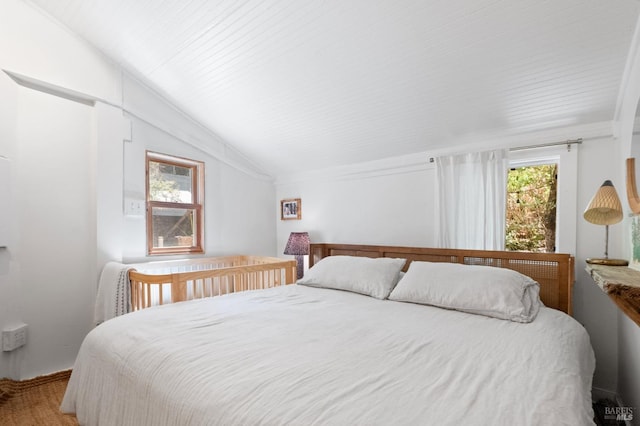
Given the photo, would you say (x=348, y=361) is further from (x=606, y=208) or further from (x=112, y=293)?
(x=112, y=293)

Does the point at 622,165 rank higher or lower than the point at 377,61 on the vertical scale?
lower

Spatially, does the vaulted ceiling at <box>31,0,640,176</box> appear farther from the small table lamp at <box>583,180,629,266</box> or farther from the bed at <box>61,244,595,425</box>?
the bed at <box>61,244,595,425</box>

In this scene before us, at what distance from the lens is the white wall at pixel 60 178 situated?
2.36m

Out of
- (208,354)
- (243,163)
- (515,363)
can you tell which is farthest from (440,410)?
(243,163)

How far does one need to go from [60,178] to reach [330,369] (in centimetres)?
274

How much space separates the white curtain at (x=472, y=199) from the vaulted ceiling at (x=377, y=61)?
21 centimetres

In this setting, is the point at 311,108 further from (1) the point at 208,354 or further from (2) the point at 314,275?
(1) the point at 208,354

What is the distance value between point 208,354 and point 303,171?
293cm

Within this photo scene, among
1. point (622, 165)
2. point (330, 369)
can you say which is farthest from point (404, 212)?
point (330, 369)

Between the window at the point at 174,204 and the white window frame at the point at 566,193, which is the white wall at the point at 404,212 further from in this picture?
the window at the point at 174,204

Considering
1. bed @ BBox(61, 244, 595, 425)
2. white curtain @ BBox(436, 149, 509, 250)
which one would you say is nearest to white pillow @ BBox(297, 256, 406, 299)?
bed @ BBox(61, 244, 595, 425)

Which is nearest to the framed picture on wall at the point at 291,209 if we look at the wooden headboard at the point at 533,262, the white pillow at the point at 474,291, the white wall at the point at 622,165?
the wooden headboard at the point at 533,262

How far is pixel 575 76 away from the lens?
1.86m

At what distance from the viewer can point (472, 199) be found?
260 cm
